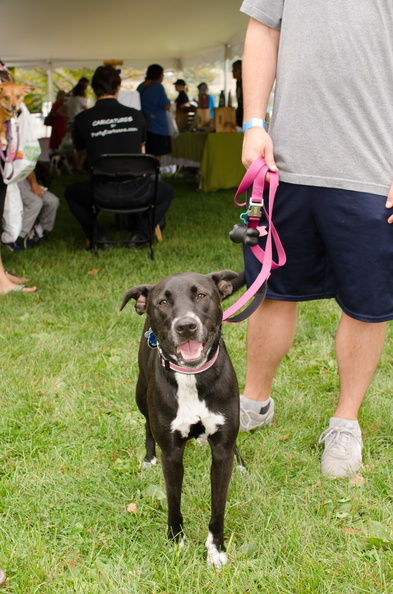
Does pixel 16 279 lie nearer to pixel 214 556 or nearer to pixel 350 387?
pixel 350 387

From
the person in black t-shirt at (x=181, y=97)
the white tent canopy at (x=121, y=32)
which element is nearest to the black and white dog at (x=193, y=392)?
the white tent canopy at (x=121, y=32)

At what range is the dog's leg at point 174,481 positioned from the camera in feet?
6.32

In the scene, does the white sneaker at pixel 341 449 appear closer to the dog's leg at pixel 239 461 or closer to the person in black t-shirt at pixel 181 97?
the dog's leg at pixel 239 461

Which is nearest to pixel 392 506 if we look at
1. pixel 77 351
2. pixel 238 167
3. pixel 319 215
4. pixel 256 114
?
pixel 319 215

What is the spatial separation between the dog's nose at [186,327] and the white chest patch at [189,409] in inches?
8.1

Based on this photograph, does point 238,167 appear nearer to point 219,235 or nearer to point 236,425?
point 219,235

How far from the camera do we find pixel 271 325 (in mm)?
2545

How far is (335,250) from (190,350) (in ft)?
2.50

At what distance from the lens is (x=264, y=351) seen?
2586 millimetres

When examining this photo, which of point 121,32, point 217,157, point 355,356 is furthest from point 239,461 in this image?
point 121,32

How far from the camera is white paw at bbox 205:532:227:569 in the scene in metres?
1.91

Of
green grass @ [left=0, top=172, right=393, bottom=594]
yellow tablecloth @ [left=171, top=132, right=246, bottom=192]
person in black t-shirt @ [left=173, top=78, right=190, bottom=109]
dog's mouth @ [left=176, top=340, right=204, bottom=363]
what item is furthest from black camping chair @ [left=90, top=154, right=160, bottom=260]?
person in black t-shirt @ [left=173, top=78, right=190, bottom=109]

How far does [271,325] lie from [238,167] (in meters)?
8.86

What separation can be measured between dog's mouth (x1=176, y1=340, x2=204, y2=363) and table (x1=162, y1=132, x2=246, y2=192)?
928cm
